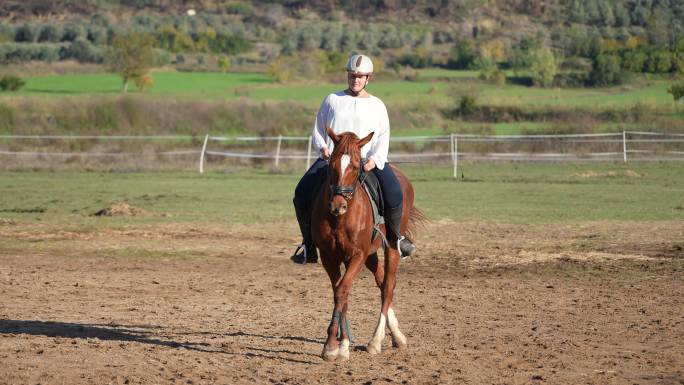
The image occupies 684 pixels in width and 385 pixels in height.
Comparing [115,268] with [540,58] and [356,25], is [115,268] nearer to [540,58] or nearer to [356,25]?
[540,58]

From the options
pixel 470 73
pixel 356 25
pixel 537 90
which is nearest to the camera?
pixel 537 90

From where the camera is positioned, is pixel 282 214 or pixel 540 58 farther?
pixel 540 58

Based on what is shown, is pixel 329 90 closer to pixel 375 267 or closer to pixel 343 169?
pixel 375 267

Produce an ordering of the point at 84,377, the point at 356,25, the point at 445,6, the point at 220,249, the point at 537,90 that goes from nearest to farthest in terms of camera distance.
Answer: the point at 84,377 < the point at 220,249 < the point at 537,90 < the point at 356,25 < the point at 445,6

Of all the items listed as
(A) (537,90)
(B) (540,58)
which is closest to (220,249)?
(A) (537,90)

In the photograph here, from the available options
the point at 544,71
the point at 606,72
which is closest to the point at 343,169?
the point at 606,72

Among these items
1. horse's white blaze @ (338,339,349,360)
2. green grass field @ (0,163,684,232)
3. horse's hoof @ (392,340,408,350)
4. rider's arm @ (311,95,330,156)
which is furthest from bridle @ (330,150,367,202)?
green grass field @ (0,163,684,232)

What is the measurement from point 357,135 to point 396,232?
1028 millimetres

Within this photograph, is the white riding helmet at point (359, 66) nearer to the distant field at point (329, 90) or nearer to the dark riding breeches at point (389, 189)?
the dark riding breeches at point (389, 189)

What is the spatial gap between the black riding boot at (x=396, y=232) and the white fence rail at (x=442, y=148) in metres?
27.8

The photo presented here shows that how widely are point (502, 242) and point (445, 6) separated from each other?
119 meters

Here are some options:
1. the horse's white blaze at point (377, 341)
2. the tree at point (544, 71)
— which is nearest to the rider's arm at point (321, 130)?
the horse's white blaze at point (377, 341)

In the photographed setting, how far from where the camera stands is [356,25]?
120188mm

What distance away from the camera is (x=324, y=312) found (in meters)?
10.7
